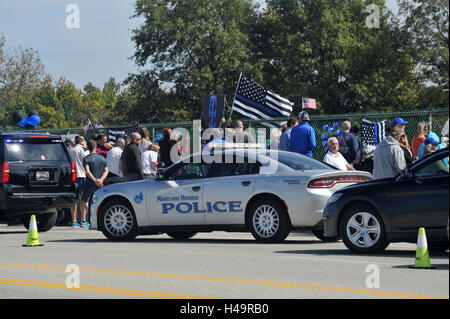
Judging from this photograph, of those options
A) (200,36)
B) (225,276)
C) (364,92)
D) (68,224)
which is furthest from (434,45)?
(225,276)

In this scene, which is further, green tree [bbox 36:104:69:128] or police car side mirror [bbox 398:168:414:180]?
green tree [bbox 36:104:69:128]

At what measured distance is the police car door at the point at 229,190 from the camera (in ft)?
47.3

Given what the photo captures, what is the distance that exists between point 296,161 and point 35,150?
6419 mm

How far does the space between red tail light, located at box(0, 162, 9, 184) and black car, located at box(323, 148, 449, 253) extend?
7846 mm

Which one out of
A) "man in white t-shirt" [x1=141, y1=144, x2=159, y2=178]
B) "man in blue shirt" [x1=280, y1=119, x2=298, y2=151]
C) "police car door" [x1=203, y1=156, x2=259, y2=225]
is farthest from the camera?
"man in white t-shirt" [x1=141, y1=144, x2=159, y2=178]

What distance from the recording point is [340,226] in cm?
1255

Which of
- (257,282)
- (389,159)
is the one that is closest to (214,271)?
(257,282)

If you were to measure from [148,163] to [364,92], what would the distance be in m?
54.8

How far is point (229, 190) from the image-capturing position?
574 inches

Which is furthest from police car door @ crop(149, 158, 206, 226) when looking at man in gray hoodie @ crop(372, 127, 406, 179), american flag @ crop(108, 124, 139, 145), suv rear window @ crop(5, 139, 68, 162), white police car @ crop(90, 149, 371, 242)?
american flag @ crop(108, 124, 139, 145)

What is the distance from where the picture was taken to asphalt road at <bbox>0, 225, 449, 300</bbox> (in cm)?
866

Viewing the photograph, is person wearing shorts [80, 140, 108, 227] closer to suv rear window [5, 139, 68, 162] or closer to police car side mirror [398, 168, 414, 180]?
suv rear window [5, 139, 68, 162]

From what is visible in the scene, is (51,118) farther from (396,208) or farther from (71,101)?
(396,208)
